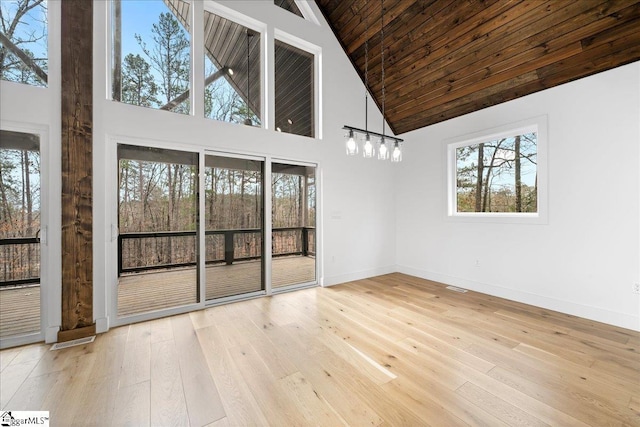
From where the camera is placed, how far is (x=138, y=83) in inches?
124

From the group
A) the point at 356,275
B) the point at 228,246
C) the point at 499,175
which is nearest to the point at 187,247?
the point at 228,246

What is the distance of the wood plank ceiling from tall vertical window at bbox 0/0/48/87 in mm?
3829

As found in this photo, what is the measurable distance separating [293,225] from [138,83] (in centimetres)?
275

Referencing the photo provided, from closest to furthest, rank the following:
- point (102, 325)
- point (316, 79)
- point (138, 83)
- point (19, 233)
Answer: point (19, 233), point (102, 325), point (138, 83), point (316, 79)

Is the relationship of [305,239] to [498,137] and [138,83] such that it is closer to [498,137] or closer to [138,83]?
[138,83]

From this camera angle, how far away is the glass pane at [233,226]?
3570 mm

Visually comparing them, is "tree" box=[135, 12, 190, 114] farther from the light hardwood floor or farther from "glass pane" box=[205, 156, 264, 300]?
the light hardwood floor

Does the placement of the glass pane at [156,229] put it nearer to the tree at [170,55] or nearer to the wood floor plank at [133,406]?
the tree at [170,55]

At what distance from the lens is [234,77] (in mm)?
3826

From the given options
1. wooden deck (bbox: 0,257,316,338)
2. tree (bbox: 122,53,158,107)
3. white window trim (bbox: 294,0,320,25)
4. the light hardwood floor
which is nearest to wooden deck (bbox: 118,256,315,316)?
wooden deck (bbox: 0,257,316,338)

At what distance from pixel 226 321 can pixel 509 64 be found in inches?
186

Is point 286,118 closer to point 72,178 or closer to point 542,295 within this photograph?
point 72,178

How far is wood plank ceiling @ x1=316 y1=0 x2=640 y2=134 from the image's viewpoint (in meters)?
2.68

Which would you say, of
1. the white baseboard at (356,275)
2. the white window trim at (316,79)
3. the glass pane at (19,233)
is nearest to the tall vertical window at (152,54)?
the glass pane at (19,233)
